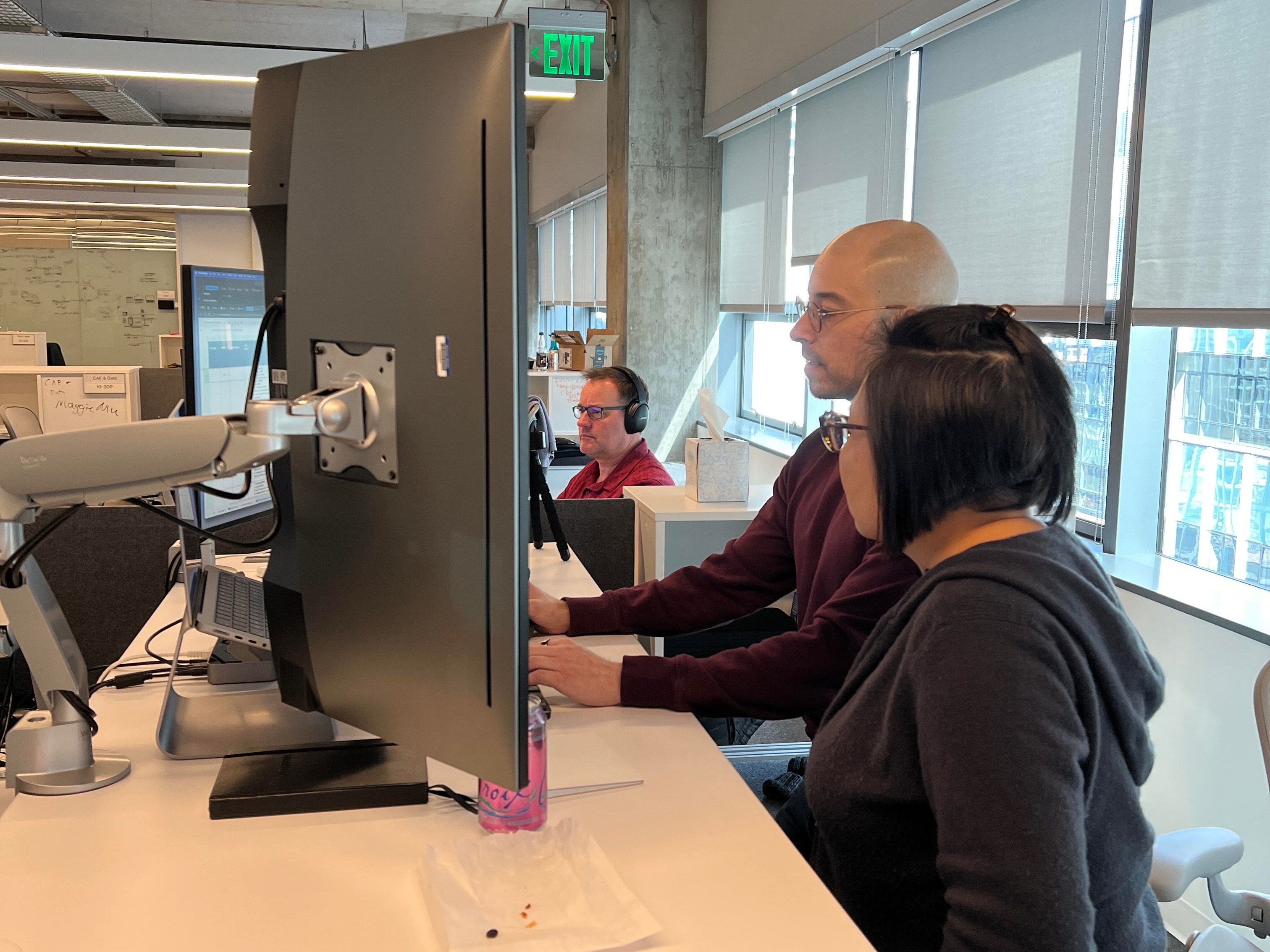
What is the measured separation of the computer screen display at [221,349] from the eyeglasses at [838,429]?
727 millimetres

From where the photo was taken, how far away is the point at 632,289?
585 cm

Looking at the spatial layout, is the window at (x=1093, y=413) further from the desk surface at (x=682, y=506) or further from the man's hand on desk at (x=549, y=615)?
the man's hand on desk at (x=549, y=615)

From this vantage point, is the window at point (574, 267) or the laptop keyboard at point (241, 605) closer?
the laptop keyboard at point (241, 605)

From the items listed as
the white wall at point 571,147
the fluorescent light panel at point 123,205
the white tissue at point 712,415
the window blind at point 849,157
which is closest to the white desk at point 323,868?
the white tissue at point 712,415

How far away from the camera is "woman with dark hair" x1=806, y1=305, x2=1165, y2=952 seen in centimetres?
78

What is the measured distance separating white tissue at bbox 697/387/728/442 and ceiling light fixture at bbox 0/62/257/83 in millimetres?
3099

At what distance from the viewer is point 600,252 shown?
8.06 metres

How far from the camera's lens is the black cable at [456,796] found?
1021 mm

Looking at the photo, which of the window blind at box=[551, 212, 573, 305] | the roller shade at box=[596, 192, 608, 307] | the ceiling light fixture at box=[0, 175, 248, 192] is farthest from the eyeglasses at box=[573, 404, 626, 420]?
the ceiling light fixture at box=[0, 175, 248, 192]

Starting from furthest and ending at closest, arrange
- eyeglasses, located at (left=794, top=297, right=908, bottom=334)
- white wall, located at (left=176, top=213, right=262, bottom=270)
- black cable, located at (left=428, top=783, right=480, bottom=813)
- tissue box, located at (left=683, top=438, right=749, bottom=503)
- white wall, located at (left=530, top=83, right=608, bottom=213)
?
white wall, located at (left=176, top=213, right=262, bottom=270) < white wall, located at (left=530, top=83, right=608, bottom=213) < tissue box, located at (left=683, top=438, right=749, bottom=503) < eyeglasses, located at (left=794, top=297, right=908, bottom=334) < black cable, located at (left=428, top=783, right=480, bottom=813)

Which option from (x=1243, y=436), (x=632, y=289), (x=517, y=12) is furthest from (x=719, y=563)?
(x=517, y=12)

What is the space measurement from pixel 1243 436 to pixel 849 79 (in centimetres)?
244

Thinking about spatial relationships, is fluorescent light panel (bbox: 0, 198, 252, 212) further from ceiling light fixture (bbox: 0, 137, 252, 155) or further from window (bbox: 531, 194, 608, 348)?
ceiling light fixture (bbox: 0, 137, 252, 155)

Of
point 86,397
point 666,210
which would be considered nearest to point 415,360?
point 86,397
